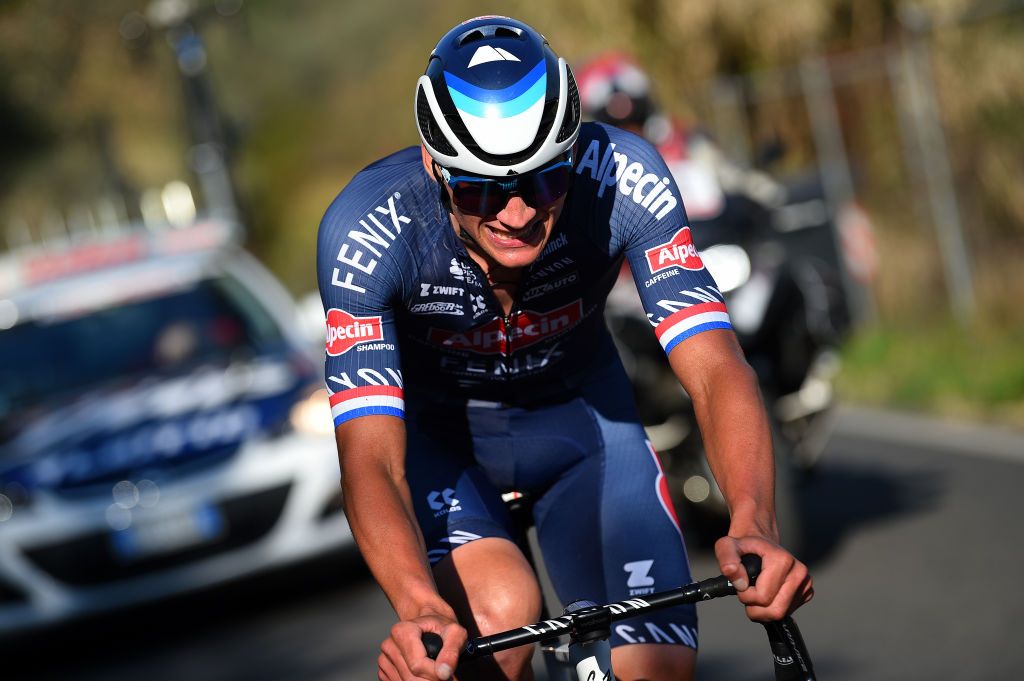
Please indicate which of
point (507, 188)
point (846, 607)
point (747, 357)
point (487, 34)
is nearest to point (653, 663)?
point (507, 188)

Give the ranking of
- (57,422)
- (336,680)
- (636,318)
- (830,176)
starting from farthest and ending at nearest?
(830,176)
(57,422)
(636,318)
(336,680)

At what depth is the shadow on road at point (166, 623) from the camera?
8.78 m

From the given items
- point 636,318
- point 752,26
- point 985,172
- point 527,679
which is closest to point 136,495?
point 636,318

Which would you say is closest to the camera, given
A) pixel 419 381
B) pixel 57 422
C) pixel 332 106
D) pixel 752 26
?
pixel 419 381

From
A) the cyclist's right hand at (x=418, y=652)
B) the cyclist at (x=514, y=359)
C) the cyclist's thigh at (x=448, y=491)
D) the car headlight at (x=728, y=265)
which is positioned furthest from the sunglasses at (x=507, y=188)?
the car headlight at (x=728, y=265)

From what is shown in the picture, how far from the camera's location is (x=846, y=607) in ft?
23.0

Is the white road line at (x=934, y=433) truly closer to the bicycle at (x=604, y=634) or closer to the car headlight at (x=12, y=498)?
the car headlight at (x=12, y=498)

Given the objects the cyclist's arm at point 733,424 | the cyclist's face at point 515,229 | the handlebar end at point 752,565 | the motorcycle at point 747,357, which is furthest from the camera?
the motorcycle at point 747,357

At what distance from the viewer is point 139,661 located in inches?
330

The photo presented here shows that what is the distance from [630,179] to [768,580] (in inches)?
50.2

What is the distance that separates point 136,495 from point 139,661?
0.84 m

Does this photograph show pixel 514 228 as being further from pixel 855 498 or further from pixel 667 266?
pixel 855 498

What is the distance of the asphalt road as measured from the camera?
634cm

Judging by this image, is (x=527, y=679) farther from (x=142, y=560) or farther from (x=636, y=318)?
(x=142, y=560)
